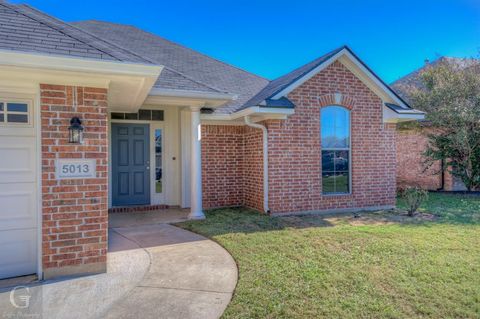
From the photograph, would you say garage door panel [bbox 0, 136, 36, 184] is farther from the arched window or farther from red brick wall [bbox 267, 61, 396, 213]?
the arched window

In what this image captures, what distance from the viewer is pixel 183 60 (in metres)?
11.4

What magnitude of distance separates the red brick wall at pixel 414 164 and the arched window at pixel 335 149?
6.94 m

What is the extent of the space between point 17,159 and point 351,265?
4818 millimetres

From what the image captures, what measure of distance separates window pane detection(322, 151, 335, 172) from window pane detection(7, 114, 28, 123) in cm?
683

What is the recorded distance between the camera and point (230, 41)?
57.5ft

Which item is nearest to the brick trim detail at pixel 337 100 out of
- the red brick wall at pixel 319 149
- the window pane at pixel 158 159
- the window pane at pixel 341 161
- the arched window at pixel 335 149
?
the red brick wall at pixel 319 149

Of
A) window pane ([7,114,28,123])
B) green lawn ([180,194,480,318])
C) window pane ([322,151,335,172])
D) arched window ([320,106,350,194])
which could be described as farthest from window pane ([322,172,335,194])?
window pane ([7,114,28,123])

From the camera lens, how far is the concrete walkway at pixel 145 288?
3.30 metres

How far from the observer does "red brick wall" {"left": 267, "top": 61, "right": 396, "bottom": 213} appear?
27.1ft

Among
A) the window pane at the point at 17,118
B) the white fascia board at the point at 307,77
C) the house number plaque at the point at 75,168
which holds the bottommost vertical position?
the house number plaque at the point at 75,168

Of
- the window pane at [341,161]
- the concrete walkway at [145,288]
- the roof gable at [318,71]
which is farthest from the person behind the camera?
the window pane at [341,161]

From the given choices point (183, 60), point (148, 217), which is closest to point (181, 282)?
point (148, 217)

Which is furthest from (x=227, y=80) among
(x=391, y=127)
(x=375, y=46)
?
(x=375, y=46)

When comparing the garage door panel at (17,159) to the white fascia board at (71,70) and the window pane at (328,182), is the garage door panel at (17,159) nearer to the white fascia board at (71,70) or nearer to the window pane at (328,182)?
A: the white fascia board at (71,70)
